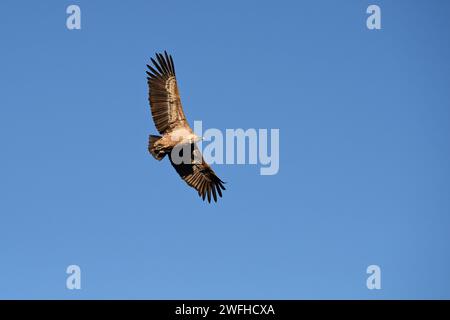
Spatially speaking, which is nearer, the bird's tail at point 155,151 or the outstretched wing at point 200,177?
the bird's tail at point 155,151

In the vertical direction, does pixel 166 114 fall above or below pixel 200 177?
above

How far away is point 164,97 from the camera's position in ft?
74.1

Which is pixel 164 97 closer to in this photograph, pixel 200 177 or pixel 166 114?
pixel 166 114

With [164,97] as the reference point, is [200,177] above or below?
below

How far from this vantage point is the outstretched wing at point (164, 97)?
22484mm

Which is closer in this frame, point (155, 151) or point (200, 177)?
point (155, 151)

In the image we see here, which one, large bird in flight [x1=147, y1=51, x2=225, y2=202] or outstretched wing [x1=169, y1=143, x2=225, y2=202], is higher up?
large bird in flight [x1=147, y1=51, x2=225, y2=202]

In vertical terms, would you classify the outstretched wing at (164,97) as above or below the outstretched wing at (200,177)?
above

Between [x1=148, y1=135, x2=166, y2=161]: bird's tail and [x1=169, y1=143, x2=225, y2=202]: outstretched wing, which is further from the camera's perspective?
[x1=169, y1=143, x2=225, y2=202]: outstretched wing

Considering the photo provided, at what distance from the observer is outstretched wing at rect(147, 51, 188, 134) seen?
22.5 meters

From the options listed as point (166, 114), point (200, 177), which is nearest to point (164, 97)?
point (166, 114)
